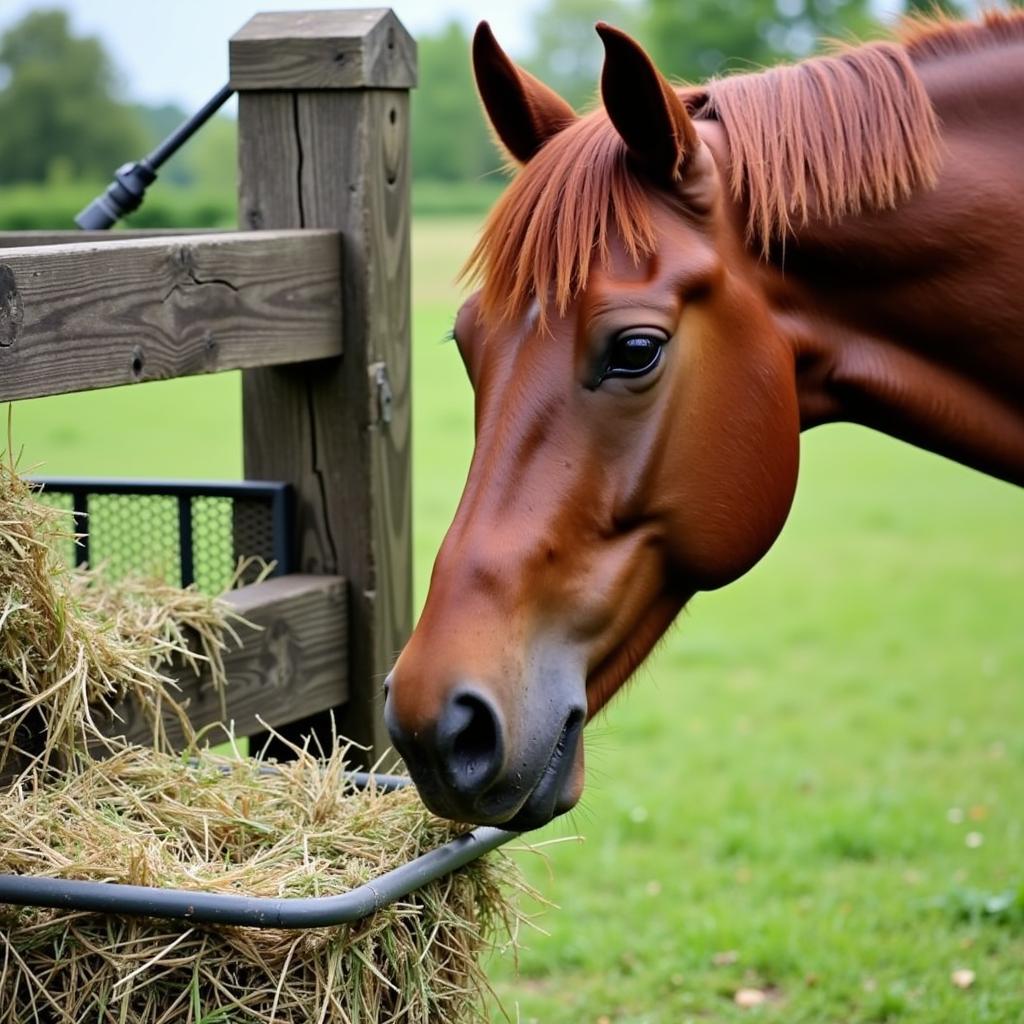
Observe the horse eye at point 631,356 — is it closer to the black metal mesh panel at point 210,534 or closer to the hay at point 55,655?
the hay at point 55,655

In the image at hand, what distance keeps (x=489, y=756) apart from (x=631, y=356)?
57 centimetres

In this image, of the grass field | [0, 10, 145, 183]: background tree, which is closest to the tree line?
[0, 10, 145, 183]: background tree

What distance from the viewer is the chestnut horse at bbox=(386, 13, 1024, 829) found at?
173cm

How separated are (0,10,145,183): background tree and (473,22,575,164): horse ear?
169ft

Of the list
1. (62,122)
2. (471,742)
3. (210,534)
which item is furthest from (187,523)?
(62,122)

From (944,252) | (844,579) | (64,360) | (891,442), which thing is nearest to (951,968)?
(944,252)

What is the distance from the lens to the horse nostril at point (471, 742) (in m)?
1.62

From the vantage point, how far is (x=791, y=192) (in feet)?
6.68

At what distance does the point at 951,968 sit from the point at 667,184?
2.58 meters

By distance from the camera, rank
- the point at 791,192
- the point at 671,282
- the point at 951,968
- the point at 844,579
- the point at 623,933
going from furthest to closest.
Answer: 1. the point at 844,579
2. the point at 623,933
3. the point at 951,968
4. the point at 791,192
5. the point at 671,282

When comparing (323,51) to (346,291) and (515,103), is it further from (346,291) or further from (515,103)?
(515,103)

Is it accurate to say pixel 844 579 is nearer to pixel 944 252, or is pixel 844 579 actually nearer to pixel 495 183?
pixel 944 252

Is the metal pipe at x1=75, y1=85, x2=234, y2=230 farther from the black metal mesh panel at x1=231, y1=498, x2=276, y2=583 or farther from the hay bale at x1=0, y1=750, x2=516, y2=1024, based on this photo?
the hay bale at x1=0, y1=750, x2=516, y2=1024

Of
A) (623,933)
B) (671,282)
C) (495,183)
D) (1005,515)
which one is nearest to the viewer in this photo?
A: (671,282)
